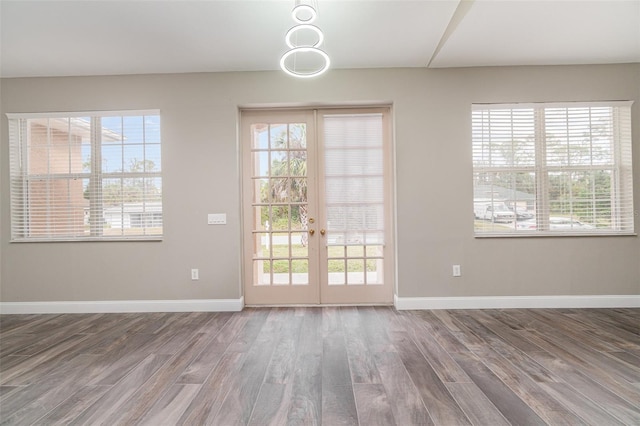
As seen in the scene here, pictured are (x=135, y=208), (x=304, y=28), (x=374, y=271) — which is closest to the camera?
(x=304, y=28)

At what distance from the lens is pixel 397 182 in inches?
141

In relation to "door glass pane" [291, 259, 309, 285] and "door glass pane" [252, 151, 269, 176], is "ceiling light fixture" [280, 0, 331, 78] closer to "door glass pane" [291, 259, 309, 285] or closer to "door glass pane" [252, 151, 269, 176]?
"door glass pane" [252, 151, 269, 176]

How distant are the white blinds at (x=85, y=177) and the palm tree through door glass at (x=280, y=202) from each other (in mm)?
1203

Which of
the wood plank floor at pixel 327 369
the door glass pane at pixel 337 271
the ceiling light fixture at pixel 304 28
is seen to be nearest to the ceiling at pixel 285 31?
the ceiling light fixture at pixel 304 28

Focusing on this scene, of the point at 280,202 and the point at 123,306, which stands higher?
the point at 280,202

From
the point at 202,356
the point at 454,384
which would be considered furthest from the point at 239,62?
the point at 454,384

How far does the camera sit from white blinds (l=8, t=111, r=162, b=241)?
3662mm

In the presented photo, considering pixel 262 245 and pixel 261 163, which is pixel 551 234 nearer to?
pixel 262 245

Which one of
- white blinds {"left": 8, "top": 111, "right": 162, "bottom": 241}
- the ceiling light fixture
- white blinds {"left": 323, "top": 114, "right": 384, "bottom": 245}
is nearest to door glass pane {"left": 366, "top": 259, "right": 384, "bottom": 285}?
white blinds {"left": 323, "top": 114, "right": 384, "bottom": 245}

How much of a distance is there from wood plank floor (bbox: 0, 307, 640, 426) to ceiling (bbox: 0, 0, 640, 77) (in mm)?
2810

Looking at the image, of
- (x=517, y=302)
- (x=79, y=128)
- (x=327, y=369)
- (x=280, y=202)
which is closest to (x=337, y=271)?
(x=280, y=202)

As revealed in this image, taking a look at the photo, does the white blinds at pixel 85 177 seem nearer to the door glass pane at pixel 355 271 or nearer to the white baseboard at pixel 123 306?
the white baseboard at pixel 123 306

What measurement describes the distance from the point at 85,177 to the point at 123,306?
163cm

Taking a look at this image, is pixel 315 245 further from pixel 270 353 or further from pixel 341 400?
pixel 341 400
